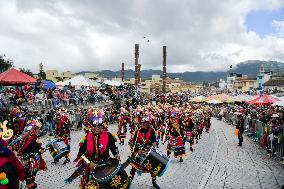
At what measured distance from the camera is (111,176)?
7.22 meters

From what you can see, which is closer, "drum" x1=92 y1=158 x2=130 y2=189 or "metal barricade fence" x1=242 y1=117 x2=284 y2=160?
"drum" x1=92 y1=158 x2=130 y2=189

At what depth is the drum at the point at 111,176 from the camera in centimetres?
718

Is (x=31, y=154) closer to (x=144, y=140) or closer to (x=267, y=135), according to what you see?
(x=144, y=140)

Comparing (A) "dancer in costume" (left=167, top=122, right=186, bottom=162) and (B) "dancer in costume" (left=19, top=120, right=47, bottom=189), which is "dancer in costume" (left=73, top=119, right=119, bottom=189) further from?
(A) "dancer in costume" (left=167, top=122, right=186, bottom=162)

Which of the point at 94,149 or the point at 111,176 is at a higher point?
the point at 94,149

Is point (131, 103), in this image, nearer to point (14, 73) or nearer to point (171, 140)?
point (14, 73)

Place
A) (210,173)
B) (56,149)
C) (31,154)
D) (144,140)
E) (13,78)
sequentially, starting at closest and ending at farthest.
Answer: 1. (31,154)
2. (144,140)
3. (210,173)
4. (56,149)
5. (13,78)

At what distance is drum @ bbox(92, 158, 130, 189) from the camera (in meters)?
7.18

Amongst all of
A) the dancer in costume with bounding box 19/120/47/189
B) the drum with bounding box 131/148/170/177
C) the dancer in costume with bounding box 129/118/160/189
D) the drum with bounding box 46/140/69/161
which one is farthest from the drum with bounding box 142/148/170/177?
the drum with bounding box 46/140/69/161

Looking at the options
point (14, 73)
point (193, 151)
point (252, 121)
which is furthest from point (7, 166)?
point (252, 121)

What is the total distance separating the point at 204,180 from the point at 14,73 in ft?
39.6

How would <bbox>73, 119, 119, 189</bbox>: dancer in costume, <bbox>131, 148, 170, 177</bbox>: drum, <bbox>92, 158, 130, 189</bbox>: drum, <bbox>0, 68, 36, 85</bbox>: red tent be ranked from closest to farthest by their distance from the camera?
<bbox>92, 158, 130, 189</bbox>: drum
<bbox>73, 119, 119, 189</bbox>: dancer in costume
<bbox>131, 148, 170, 177</bbox>: drum
<bbox>0, 68, 36, 85</bbox>: red tent

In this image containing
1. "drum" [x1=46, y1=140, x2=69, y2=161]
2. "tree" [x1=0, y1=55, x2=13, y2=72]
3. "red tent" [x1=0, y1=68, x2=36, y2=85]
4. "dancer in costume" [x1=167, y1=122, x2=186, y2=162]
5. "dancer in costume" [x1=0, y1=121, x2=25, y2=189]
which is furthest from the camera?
"tree" [x1=0, y1=55, x2=13, y2=72]

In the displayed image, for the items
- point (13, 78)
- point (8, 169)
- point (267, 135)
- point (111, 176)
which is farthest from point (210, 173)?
point (13, 78)
